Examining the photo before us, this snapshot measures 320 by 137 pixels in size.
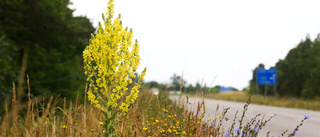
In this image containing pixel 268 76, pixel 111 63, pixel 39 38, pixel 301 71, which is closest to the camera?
pixel 111 63

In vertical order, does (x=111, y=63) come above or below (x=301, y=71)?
below

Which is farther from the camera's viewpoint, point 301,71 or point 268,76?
point 301,71

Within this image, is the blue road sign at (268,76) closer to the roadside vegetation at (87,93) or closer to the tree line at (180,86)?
the roadside vegetation at (87,93)

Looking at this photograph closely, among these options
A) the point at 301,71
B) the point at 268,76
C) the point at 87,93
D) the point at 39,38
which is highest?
the point at 39,38

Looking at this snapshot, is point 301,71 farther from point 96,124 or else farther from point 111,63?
point 111,63

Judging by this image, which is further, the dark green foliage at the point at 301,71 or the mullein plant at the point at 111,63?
the dark green foliage at the point at 301,71

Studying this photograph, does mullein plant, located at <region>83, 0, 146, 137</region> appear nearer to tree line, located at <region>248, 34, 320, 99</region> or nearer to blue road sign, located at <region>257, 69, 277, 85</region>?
blue road sign, located at <region>257, 69, 277, 85</region>

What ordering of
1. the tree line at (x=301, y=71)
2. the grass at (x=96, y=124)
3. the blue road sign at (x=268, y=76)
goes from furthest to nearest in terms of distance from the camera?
the tree line at (x=301, y=71) → the blue road sign at (x=268, y=76) → the grass at (x=96, y=124)

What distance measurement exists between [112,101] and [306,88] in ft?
108

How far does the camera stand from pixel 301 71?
3484cm

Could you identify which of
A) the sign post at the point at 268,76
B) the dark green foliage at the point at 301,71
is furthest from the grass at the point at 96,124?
the dark green foliage at the point at 301,71

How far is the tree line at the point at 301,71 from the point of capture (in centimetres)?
3203

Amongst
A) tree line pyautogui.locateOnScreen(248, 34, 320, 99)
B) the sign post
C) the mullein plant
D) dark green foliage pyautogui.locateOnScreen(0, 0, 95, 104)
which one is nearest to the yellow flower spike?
the mullein plant

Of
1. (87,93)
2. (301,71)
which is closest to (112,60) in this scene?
(87,93)
